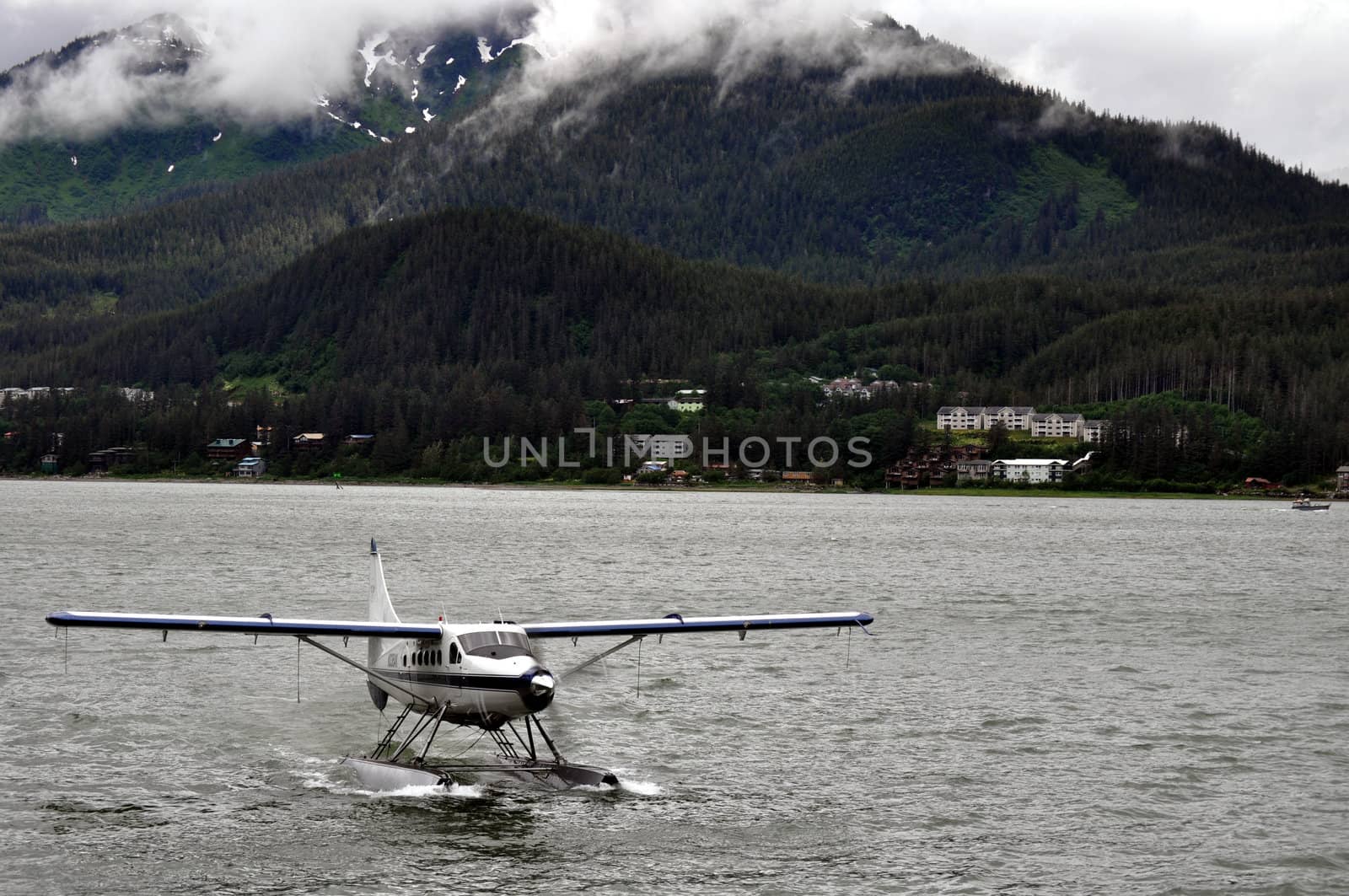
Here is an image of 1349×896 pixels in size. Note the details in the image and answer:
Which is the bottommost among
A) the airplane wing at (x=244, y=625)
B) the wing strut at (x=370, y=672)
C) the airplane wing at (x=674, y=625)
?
the wing strut at (x=370, y=672)

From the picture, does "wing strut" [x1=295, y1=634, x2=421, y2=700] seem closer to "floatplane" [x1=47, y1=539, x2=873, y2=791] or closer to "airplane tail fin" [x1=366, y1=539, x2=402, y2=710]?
"floatplane" [x1=47, y1=539, x2=873, y2=791]

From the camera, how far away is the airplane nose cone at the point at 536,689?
1030 inches

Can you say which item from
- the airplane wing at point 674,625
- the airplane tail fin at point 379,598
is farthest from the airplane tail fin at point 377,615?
the airplane wing at point 674,625

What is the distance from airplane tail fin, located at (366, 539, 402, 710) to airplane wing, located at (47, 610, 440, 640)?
1.58 m

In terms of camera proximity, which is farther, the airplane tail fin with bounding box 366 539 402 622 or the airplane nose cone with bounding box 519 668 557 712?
the airplane tail fin with bounding box 366 539 402 622

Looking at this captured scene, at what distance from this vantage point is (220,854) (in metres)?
24.2

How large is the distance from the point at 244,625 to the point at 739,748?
1182 cm

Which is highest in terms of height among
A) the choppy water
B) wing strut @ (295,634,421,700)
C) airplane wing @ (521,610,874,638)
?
airplane wing @ (521,610,874,638)

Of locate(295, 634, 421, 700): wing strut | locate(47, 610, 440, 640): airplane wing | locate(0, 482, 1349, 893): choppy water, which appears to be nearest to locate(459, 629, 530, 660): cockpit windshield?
locate(47, 610, 440, 640): airplane wing

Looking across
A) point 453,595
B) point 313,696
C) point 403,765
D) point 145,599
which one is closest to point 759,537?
point 453,595

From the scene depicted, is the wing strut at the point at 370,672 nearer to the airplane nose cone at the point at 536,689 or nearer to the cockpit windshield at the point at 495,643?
the cockpit windshield at the point at 495,643

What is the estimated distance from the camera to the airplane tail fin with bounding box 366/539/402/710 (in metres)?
31.1

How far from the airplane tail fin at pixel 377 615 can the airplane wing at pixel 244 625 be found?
158 cm

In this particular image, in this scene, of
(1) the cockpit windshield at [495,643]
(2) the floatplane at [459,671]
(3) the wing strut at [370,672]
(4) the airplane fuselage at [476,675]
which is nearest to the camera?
(4) the airplane fuselage at [476,675]
